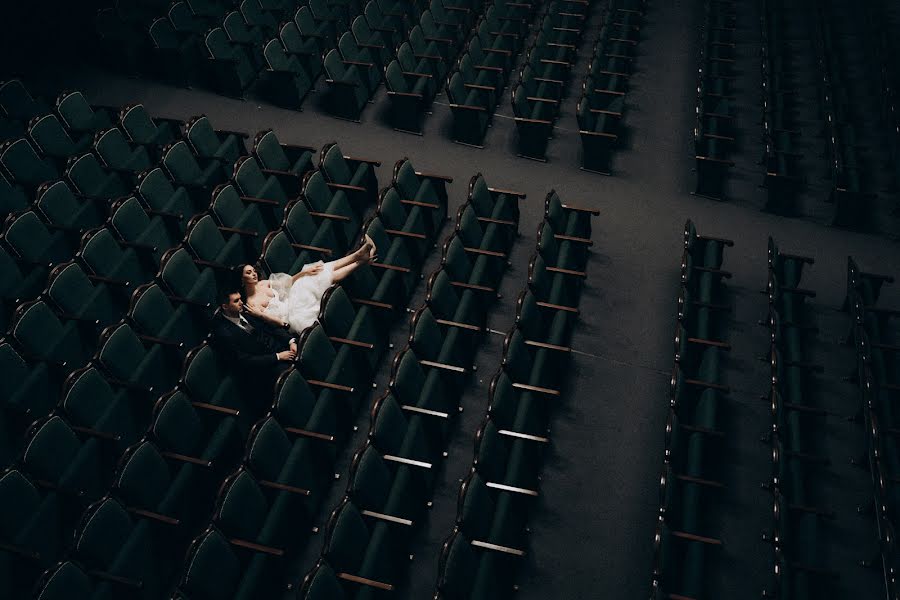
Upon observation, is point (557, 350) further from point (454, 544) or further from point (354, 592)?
point (354, 592)

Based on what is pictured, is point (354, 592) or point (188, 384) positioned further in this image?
point (188, 384)

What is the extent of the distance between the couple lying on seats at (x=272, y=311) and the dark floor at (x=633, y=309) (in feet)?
1.00

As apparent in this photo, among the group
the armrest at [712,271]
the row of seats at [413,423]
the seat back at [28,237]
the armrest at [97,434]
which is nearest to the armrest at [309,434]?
the row of seats at [413,423]

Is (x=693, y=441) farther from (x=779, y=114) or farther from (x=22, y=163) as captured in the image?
(x=22, y=163)

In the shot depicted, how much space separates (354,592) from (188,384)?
0.70 metres

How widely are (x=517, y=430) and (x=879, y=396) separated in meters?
1.08

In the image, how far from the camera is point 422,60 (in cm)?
334

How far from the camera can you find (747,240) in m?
2.78

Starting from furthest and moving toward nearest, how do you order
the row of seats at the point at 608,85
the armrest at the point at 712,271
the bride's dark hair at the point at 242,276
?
the row of seats at the point at 608,85 → the armrest at the point at 712,271 → the bride's dark hair at the point at 242,276

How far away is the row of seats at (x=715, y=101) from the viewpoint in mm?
2910

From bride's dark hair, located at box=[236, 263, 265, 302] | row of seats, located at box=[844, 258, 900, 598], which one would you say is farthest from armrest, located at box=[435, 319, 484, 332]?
row of seats, located at box=[844, 258, 900, 598]

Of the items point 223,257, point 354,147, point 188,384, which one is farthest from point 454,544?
point 354,147

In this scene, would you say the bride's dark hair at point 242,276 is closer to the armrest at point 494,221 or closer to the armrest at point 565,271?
the armrest at point 494,221

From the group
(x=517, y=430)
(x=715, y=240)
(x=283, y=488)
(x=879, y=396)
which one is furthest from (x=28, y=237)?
(x=879, y=396)
